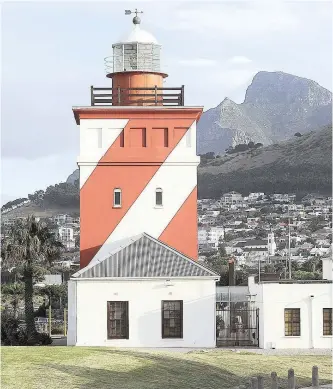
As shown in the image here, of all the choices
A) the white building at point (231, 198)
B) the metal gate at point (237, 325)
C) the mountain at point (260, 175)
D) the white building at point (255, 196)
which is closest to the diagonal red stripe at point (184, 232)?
the metal gate at point (237, 325)

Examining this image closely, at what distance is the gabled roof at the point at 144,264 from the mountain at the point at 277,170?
117652 millimetres

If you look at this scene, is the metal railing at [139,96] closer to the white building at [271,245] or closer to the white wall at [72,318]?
the white wall at [72,318]

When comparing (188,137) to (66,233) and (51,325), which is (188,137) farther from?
(66,233)

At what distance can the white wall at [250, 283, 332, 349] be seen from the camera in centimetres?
3769

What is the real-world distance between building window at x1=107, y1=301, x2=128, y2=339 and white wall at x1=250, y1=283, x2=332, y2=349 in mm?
4571

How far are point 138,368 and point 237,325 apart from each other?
38.2ft

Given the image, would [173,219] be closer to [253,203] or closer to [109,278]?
[109,278]

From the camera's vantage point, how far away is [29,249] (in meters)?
45.0

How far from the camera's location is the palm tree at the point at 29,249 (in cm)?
4503

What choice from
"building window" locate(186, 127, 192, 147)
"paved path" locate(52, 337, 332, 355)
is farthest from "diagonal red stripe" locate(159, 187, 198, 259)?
"paved path" locate(52, 337, 332, 355)

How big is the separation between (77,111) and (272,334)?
36.2 ft

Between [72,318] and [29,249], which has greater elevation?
[29,249]

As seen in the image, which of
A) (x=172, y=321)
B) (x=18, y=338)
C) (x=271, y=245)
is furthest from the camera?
(x=271, y=245)

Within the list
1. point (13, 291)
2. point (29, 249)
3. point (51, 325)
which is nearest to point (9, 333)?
point (29, 249)
